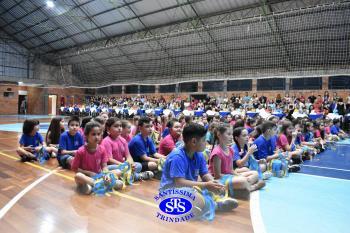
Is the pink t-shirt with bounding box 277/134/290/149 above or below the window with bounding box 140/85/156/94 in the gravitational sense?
below

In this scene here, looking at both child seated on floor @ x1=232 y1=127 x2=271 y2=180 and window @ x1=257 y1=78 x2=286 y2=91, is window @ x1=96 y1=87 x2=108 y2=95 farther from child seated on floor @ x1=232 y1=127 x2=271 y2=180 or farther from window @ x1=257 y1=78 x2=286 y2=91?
child seated on floor @ x1=232 y1=127 x2=271 y2=180

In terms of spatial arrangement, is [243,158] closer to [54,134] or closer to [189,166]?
[189,166]

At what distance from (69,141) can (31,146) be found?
48.2 inches

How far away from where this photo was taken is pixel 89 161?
380 centimetres

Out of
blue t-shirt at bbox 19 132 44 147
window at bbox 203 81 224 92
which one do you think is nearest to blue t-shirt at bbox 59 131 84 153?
blue t-shirt at bbox 19 132 44 147

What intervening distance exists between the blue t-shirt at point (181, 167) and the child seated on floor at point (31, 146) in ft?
12.1

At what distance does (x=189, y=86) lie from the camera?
22.2 metres

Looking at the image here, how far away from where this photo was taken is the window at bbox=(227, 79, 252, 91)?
62.2 ft

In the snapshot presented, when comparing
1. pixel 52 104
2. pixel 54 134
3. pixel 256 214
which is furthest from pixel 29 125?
pixel 52 104

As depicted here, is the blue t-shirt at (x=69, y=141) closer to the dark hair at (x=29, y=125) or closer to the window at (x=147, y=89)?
the dark hair at (x=29, y=125)

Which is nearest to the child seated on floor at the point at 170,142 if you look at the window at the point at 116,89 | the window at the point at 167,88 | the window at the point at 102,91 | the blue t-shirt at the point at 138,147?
the blue t-shirt at the point at 138,147

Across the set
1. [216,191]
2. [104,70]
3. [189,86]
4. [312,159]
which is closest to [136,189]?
[216,191]

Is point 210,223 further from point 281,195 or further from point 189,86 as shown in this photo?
point 189,86

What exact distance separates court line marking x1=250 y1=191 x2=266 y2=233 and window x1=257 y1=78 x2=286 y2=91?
49.1 feet
